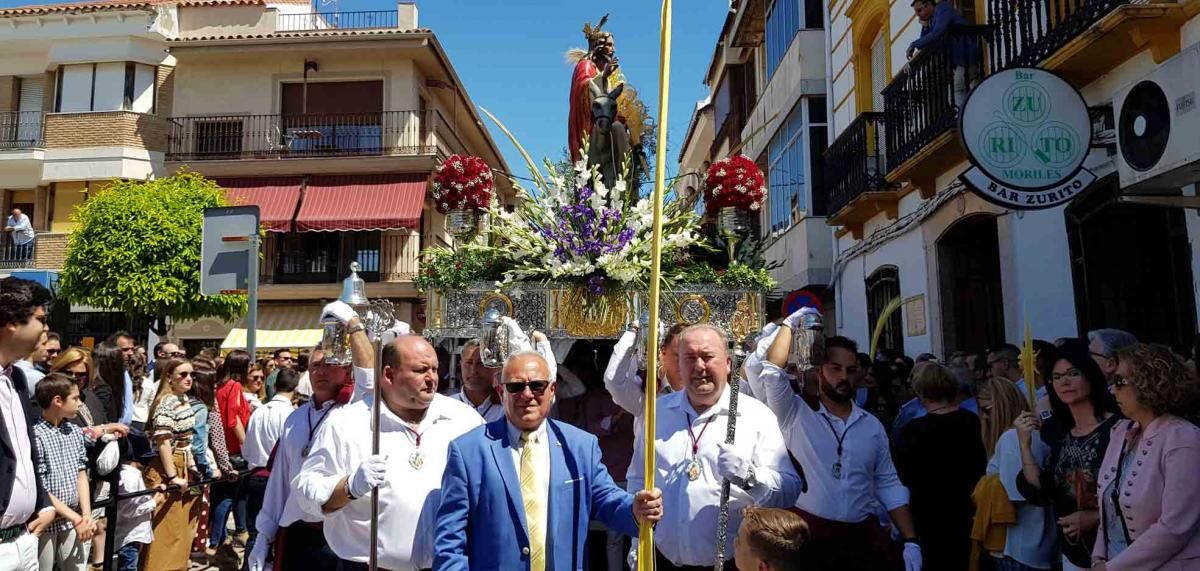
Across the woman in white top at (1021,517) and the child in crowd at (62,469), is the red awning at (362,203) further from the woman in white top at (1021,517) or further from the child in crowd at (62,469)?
the woman in white top at (1021,517)

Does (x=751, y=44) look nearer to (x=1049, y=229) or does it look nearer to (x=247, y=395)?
(x=1049, y=229)

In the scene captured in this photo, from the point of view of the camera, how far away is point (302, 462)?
4.20 metres

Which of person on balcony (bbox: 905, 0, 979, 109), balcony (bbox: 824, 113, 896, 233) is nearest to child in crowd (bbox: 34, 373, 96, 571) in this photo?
person on balcony (bbox: 905, 0, 979, 109)

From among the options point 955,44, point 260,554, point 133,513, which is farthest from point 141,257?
point 955,44

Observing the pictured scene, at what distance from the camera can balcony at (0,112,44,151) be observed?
2252cm

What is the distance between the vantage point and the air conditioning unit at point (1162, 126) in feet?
14.9

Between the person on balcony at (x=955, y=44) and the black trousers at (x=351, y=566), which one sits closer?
the black trousers at (x=351, y=566)

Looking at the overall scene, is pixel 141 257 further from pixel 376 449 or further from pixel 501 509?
pixel 501 509

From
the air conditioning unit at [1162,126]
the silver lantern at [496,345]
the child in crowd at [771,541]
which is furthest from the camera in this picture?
the air conditioning unit at [1162,126]

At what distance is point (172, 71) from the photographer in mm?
22703


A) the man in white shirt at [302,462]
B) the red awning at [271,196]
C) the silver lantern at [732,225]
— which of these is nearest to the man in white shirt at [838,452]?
the man in white shirt at [302,462]

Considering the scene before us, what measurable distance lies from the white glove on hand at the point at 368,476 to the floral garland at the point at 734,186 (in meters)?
4.07

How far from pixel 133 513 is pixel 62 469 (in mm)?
1294

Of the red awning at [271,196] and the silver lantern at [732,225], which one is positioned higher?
the red awning at [271,196]
